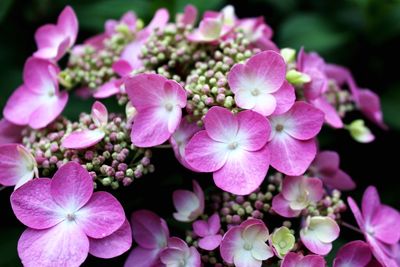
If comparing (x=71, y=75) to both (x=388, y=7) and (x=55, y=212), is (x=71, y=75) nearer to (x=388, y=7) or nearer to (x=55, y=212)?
(x=55, y=212)

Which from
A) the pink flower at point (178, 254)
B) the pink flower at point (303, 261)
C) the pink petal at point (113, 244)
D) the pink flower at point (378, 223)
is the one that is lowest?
the pink flower at point (378, 223)

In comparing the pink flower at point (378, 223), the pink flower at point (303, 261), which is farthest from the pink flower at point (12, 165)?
the pink flower at point (378, 223)

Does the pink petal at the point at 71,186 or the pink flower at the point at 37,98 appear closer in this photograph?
the pink petal at the point at 71,186

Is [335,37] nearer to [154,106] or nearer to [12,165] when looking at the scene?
[154,106]

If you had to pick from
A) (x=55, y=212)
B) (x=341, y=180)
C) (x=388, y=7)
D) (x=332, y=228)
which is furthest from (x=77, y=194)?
(x=388, y=7)

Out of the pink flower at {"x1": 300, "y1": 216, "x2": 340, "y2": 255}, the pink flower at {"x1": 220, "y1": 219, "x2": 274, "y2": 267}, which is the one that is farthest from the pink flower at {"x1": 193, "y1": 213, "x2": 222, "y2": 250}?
the pink flower at {"x1": 300, "y1": 216, "x2": 340, "y2": 255}

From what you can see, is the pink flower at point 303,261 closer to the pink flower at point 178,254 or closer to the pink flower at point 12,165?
the pink flower at point 178,254
